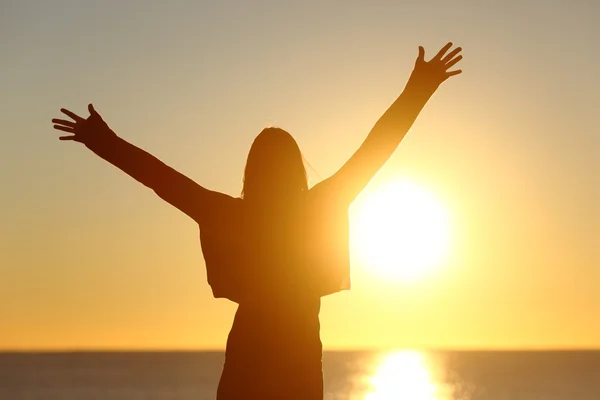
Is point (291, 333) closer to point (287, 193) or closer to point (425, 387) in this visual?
point (287, 193)

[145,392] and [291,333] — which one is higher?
[145,392]

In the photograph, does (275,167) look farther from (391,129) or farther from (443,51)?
(443,51)

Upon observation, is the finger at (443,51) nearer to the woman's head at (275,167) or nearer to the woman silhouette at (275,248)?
the woman silhouette at (275,248)

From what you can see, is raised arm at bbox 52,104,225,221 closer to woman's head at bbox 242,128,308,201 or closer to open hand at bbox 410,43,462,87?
woman's head at bbox 242,128,308,201

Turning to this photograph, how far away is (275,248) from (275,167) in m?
0.40

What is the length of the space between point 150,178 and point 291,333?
108 centimetres

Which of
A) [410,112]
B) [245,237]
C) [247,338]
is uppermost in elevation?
[410,112]

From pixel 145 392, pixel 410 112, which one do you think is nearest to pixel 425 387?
pixel 145 392

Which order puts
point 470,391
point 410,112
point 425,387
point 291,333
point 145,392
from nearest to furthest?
point 291,333, point 410,112, point 145,392, point 470,391, point 425,387

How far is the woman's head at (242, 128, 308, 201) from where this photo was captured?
239 inches

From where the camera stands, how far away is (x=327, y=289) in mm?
6074

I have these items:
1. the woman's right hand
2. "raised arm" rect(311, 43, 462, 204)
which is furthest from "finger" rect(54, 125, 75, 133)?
"raised arm" rect(311, 43, 462, 204)

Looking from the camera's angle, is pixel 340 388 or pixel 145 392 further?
pixel 340 388

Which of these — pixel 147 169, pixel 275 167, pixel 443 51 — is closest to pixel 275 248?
pixel 275 167
